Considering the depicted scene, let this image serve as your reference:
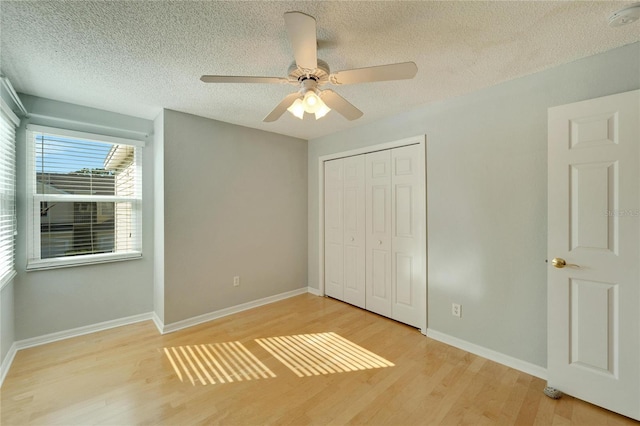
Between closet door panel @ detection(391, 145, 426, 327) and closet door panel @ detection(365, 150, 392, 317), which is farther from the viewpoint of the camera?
closet door panel @ detection(365, 150, 392, 317)

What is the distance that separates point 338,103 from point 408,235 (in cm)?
176

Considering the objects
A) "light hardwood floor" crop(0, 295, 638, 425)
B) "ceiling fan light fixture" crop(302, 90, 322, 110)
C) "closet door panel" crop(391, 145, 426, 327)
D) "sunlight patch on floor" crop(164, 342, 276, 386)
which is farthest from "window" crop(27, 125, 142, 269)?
"closet door panel" crop(391, 145, 426, 327)

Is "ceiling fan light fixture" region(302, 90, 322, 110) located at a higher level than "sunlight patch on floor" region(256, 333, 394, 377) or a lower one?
higher

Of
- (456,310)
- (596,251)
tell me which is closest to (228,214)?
(456,310)

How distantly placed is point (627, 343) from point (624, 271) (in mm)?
449

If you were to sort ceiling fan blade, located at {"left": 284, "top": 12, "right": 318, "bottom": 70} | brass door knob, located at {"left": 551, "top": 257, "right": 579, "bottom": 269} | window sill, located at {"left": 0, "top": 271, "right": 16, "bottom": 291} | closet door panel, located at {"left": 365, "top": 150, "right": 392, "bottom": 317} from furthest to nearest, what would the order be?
closet door panel, located at {"left": 365, "top": 150, "right": 392, "bottom": 317}, window sill, located at {"left": 0, "top": 271, "right": 16, "bottom": 291}, brass door knob, located at {"left": 551, "top": 257, "right": 579, "bottom": 269}, ceiling fan blade, located at {"left": 284, "top": 12, "right": 318, "bottom": 70}

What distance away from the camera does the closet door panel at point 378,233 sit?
3184 mm

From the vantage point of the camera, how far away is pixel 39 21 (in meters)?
1.50

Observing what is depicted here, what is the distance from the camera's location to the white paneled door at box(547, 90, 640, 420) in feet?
5.45

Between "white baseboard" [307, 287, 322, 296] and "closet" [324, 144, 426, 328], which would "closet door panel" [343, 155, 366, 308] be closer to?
"closet" [324, 144, 426, 328]

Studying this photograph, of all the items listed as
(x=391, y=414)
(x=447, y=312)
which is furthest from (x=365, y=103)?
(x=391, y=414)

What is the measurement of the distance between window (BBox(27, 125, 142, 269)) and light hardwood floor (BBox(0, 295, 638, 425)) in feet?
2.95

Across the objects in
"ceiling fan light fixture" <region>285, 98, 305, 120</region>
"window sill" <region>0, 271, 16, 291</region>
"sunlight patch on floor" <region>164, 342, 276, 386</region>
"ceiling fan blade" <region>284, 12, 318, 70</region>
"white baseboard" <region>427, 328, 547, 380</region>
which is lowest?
"sunlight patch on floor" <region>164, 342, 276, 386</region>

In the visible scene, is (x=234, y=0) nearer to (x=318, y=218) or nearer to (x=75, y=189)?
(x=75, y=189)
